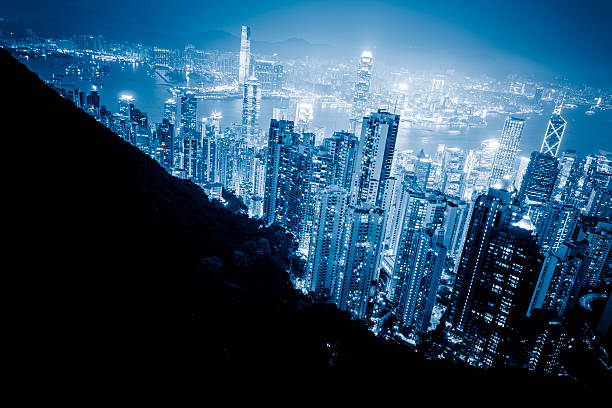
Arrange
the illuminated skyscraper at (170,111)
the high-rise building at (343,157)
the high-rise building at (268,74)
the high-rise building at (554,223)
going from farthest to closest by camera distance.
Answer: the high-rise building at (268,74), the illuminated skyscraper at (170,111), the high-rise building at (343,157), the high-rise building at (554,223)

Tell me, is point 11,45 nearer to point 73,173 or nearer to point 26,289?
point 73,173

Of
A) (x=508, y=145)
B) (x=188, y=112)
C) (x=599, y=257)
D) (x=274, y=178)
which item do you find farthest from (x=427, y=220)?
(x=508, y=145)

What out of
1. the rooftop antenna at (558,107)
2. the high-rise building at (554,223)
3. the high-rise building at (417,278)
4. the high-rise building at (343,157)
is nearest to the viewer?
the high-rise building at (417,278)

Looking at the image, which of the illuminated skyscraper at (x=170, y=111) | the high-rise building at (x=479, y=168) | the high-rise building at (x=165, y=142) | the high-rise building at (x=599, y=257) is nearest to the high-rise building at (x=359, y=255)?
the high-rise building at (x=599, y=257)

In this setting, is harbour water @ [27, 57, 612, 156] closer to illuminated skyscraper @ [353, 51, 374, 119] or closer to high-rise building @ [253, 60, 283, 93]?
high-rise building @ [253, 60, 283, 93]

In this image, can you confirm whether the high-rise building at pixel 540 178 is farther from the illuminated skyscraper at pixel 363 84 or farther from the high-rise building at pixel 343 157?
the illuminated skyscraper at pixel 363 84

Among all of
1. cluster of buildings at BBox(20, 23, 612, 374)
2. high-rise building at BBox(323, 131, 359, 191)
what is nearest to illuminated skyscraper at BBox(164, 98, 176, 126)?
cluster of buildings at BBox(20, 23, 612, 374)
